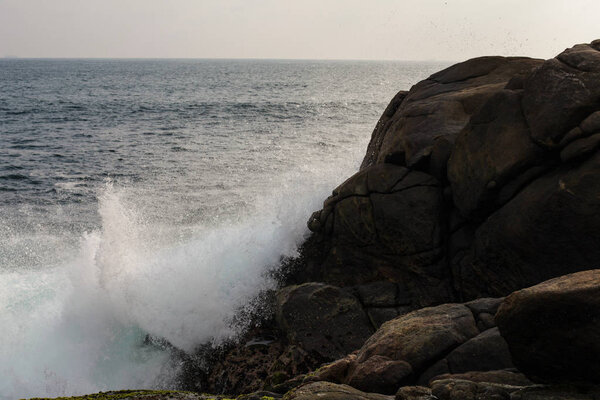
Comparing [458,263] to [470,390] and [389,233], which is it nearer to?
[389,233]

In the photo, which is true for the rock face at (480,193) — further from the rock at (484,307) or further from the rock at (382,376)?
the rock at (382,376)

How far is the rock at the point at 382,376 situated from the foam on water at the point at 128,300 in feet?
17.6

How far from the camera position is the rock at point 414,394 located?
16.0ft

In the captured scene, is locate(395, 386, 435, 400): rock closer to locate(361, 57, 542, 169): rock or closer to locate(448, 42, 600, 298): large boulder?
locate(448, 42, 600, 298): large boulder

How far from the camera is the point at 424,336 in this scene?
20.6 feet

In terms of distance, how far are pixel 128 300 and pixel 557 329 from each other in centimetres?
1038

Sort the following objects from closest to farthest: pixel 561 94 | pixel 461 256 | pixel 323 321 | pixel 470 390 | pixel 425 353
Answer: pixel 470 390 < pixel 425 353 < pixel 561 94 < pixel 461 256 < pixel 323 321

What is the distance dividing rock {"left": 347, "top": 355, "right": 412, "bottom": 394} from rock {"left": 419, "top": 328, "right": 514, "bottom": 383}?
25 centimetres

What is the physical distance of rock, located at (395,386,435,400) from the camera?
4862mm

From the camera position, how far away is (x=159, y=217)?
1873cm

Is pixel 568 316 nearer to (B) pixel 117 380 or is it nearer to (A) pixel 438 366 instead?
(A) pixel 438 366

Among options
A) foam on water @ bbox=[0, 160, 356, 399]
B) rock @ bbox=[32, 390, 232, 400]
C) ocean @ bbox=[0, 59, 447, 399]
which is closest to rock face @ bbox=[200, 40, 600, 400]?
foam on water @ bbox=[0, 160, 356, 399]

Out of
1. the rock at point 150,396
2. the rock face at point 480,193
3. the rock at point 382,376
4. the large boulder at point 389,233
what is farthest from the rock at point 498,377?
the large boulder at point 389,233

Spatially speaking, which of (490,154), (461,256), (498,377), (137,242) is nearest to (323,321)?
(461,256)
